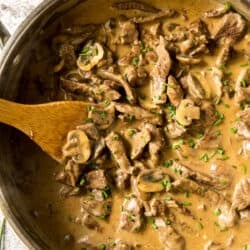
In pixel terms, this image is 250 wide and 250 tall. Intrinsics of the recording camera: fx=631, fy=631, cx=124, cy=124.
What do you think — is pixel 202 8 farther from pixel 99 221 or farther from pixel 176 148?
pixel 99 221

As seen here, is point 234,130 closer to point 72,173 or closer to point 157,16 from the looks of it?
point 157,16

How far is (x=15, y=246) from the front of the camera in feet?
9.90

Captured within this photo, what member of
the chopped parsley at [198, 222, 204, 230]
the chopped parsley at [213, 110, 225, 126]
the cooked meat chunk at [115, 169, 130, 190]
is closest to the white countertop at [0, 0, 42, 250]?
the cooked meat chunk at [115, 169, 130, 190]

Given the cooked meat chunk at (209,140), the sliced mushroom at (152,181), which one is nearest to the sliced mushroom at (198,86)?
the cooked meat chunk at (209,140)

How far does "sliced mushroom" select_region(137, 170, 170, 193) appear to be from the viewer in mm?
2605

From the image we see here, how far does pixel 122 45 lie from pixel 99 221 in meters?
0.76

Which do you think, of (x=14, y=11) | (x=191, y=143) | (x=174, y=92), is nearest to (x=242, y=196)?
(x=191, y=143)

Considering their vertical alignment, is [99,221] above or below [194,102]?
below

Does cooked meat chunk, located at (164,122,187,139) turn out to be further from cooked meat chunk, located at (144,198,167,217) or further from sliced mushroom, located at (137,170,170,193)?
cooked meat chunk, located at (144,198,167,217)

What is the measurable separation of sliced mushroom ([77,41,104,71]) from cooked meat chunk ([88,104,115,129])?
187mm

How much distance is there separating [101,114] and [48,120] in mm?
223

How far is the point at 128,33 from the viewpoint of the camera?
2.69m

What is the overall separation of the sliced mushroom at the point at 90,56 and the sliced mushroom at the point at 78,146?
0.29m

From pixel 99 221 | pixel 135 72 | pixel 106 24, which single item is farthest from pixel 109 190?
pixel 106 24
